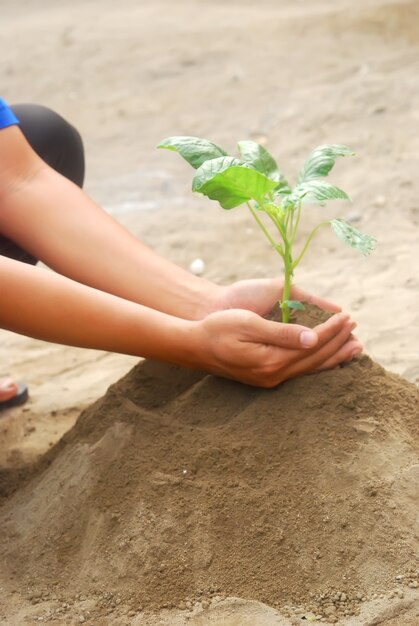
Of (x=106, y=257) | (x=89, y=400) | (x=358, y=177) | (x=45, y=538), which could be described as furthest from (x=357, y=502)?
(x=358, y=177)

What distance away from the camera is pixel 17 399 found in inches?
105

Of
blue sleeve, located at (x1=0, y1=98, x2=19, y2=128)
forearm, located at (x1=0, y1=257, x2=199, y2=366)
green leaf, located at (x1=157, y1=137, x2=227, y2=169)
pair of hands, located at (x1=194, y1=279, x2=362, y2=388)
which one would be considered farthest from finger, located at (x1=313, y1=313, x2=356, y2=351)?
blue sleeve, located at (x1=0, y1=98, x2=19, y2=128)

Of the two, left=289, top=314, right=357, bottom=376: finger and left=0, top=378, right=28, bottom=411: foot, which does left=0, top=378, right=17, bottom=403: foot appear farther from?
left=289, top=314, right=357, bottom=376: finger

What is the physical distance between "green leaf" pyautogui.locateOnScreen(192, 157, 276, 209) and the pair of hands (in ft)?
0.75

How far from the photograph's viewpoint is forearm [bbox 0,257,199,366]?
1.87 meters

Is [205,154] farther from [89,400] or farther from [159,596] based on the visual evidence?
[89,400]

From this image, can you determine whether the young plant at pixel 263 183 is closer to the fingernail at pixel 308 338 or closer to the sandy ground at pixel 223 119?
the fingernail at pixel 308 338

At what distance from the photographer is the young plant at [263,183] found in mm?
1755

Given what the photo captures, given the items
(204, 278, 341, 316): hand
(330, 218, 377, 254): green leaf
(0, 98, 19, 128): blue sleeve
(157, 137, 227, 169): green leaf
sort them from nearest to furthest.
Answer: (330, 218, 377, 254): green leaf
(157, 137, 227, 169): green leaf
(204, 278, 341, 316): hand
(0, 98, 19, 128): blue sleeve

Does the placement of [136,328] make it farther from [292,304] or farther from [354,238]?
[354,238]

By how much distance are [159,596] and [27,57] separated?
17.6 ft

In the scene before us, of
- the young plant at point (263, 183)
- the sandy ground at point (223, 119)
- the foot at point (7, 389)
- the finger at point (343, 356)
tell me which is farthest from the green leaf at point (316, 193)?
the foot at point (7, 389)

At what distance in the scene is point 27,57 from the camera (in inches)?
256

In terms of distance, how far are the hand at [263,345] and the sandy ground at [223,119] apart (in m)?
0.56
